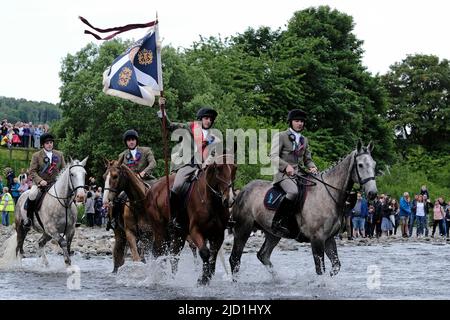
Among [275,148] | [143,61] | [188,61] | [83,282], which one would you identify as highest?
[188,61]

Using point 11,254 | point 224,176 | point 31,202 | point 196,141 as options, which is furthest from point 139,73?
point 11,254

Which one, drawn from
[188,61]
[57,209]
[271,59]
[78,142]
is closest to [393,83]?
[271,59]

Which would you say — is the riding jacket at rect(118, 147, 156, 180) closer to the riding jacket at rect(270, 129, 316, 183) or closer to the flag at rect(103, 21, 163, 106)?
the flag at rect(103, 21, 163, 106)

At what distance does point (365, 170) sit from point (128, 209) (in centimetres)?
575

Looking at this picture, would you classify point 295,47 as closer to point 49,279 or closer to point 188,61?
point 188,61

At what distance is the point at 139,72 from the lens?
72.1 ft

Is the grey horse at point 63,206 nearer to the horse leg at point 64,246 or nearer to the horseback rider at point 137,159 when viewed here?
the horse leg at point 64,246

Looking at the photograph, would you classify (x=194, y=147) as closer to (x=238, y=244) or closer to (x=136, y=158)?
(x=238, y=244)

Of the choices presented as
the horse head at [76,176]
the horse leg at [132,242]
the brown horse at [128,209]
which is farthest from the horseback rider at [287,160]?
the horse head at [76,176]

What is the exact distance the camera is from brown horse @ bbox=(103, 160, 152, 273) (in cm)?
2127

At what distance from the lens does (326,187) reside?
66.8 feet

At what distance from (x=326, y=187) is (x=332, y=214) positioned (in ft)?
2.04

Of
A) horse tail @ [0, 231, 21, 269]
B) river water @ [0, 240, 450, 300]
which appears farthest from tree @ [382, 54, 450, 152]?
horse tail @ [0, 231, 21, 269]

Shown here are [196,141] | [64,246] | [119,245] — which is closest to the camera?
[196,141]
